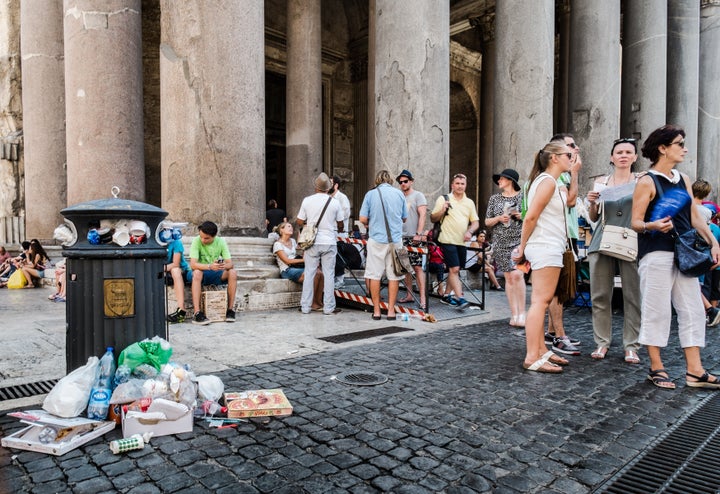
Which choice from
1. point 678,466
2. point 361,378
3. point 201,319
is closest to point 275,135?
point 201,319

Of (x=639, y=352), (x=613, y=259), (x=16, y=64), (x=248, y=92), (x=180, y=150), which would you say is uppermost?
(x=16, y=64)

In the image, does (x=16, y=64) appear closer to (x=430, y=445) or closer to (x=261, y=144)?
(x=261, y=144)

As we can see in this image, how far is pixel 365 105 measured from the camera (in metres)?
19.5

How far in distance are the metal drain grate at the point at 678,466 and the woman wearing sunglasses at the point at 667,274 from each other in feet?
2.72

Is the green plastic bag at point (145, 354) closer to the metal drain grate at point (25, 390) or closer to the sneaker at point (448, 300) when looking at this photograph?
the metal drain grate at point (25, 390)

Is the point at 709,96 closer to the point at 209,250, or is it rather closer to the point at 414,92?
the point at 414,92

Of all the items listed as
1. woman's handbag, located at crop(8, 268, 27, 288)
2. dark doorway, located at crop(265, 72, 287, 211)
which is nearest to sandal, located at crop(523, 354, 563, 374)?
woman's handbag, located at crop(8, 268, 27, 288)

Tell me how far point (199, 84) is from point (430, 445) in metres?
5.77

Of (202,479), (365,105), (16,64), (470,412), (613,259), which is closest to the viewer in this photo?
(202,479)

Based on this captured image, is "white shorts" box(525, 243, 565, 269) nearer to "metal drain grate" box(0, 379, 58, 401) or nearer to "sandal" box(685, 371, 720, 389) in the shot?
"sandal" box(685, 371, 720, 389)

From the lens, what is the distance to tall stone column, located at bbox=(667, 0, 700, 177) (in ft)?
51.8

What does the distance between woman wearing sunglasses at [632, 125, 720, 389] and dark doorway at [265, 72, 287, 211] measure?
1591 centimetres

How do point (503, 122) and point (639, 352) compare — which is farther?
point (503, 122)

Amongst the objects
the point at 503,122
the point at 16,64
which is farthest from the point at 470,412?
the point at 16,64
